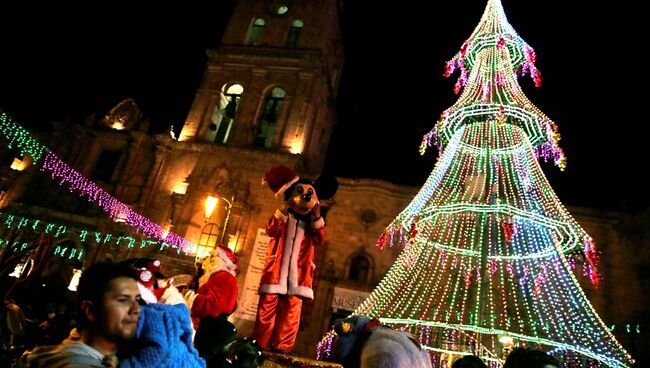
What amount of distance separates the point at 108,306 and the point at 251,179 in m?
16.7

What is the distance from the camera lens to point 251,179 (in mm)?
18516

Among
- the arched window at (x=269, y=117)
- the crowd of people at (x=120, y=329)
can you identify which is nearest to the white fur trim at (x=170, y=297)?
the crowd of people at (x=120, y=329)

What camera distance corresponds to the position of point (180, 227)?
1777 cm

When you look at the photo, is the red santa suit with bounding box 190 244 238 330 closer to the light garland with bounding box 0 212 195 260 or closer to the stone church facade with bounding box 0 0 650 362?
the stone church facade with bounding box 0 0 650 362

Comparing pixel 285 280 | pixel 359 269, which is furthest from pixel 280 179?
pixel 359 269

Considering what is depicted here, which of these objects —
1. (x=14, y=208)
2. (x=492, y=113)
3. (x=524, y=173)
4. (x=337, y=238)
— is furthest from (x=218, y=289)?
(x=14, y=208)

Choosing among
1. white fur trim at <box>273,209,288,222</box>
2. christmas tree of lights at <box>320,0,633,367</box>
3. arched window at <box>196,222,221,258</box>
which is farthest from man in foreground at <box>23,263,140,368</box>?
arched window at <box>196,222,221,258</box>

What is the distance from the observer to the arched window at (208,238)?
17344 millimetres

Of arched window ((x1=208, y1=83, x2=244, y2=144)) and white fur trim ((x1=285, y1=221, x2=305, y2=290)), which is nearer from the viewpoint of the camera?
white fur trim ((x1=285, y1=221, x2=305, y2=290))

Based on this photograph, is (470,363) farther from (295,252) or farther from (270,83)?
(270,83)

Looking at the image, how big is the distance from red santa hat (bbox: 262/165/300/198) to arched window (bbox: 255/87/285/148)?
14991 millimetres

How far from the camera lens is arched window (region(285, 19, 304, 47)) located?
22.4 metres

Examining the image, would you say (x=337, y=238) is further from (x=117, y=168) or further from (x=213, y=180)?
(x=117, y=168)

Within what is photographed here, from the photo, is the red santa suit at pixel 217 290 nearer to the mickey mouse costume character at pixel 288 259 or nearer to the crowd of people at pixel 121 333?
the mickey mouse costume character at pixel 288 259
